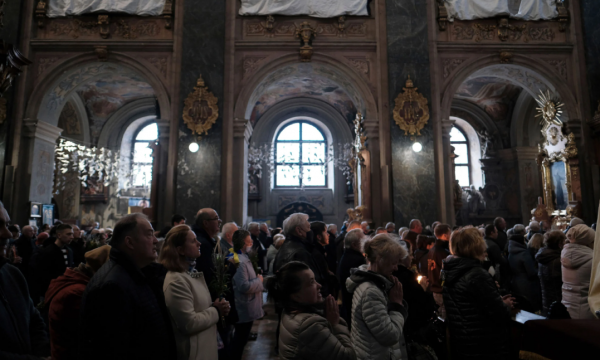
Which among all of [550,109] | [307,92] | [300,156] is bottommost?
[300,156]

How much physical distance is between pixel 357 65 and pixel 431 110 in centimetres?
232

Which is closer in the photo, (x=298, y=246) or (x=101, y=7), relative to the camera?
(x=298, y=246)

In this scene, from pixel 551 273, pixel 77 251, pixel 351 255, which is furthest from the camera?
pixel 77 251

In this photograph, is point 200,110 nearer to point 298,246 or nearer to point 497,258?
point 298,246

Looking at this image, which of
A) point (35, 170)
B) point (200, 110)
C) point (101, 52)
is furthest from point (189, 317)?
point (35, 170)

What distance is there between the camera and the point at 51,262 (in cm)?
522

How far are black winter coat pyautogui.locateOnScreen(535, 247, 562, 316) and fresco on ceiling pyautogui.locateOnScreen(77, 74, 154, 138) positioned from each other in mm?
13636

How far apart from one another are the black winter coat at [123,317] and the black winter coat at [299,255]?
1.68 meters

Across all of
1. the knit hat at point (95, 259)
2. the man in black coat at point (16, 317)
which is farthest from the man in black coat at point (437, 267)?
the man in black coat at point (16, 317)

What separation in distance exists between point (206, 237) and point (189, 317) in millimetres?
1287

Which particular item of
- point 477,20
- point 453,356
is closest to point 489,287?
point 453,356

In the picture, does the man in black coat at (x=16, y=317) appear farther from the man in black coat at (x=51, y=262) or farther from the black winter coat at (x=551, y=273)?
the black winter coat at (x=551, y=273)

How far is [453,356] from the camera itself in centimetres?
306

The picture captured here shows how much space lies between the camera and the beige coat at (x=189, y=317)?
2396 mm
